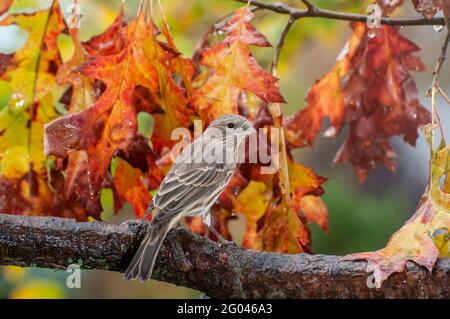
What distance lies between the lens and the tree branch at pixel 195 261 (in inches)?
119

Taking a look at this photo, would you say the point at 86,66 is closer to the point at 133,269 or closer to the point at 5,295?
the point at 133,269

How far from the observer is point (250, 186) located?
410 cm

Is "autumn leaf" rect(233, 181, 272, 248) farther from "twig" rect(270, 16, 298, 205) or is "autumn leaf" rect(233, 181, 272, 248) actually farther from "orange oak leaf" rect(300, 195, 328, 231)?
"twig" rect(270, 16, 298, 205)

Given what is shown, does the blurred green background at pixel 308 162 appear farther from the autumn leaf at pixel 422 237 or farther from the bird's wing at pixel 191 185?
the autumn leaf at pixel 422 237

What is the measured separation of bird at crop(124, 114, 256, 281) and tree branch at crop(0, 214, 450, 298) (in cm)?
14

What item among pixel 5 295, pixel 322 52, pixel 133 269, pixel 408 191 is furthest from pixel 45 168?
pixel 322 52

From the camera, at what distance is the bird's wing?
11.4ft

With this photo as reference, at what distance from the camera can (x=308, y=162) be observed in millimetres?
7652

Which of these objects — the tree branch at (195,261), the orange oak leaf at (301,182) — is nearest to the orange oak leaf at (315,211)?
the orange oak leaf at (301,182)

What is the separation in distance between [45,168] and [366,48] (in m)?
1.60

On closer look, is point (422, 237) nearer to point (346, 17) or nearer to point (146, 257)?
point (146, 257)

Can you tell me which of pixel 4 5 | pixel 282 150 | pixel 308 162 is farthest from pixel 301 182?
pixel 308 162

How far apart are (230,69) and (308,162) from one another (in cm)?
433

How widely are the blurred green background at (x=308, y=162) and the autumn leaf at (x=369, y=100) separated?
0.77 meters
